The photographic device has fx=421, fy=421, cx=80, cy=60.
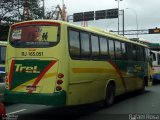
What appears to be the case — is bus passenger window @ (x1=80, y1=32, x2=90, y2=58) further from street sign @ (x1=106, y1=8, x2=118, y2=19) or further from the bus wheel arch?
street sign @ (x1=106, y1=8, x2=118, y2=19)

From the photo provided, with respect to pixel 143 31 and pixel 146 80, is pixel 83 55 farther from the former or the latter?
pixel 143 31

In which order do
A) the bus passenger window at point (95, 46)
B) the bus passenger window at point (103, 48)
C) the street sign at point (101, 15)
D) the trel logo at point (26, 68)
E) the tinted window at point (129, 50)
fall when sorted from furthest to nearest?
the street sign at point (101, 15) < the tinted window at point (129, 50) < the bus passenger window at point (103, 48) < the bus passenger window at point (95, 46) < the trel logo at point (26, 68)

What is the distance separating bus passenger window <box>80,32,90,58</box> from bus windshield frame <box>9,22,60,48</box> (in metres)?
1.23

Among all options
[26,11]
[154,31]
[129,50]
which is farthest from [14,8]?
[154,31]

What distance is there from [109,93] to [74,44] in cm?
360

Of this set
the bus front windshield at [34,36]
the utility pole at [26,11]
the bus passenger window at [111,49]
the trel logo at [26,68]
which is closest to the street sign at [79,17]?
the utility pole at [26,11]

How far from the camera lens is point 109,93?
1579 centimetres

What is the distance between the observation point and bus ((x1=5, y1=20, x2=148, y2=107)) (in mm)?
12172

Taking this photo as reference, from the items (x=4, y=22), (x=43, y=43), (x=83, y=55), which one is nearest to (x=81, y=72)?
(x=83, y=55)

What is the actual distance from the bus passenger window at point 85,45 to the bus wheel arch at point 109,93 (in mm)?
2252

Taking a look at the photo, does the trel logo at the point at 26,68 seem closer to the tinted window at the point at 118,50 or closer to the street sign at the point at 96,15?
the tinted window at the point at 118,50

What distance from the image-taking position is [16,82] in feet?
41.8

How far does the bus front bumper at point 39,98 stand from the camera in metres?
11.9

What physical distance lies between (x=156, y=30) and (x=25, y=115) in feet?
215
